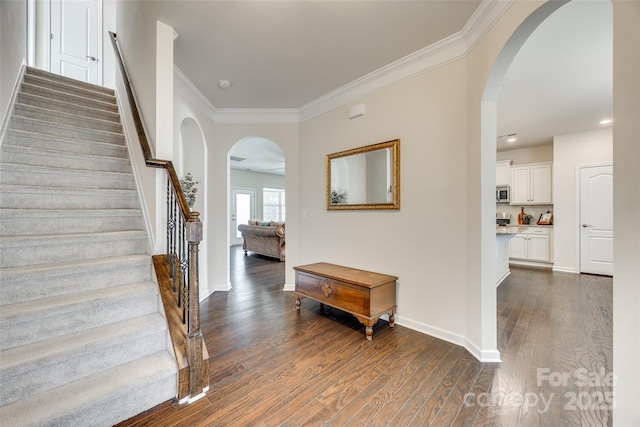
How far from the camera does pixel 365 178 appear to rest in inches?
117

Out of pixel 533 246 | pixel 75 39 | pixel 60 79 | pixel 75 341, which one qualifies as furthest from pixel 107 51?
pixel 533 246

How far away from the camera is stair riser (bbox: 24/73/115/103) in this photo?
9.67 feet

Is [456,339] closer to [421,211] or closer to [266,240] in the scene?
→ [421,211]

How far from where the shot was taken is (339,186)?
3.28m

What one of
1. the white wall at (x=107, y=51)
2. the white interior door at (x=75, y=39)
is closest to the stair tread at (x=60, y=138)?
the white wall at (x=107, y=51)

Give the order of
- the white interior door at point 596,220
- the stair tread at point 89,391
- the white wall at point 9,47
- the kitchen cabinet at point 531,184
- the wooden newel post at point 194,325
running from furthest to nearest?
the kitchen cabinet at point 531,184 → the white interior door at point 596,220 → the white wall at point 9,47 → the wooden newel post at point 194,325 → the stair tread at point 89,391

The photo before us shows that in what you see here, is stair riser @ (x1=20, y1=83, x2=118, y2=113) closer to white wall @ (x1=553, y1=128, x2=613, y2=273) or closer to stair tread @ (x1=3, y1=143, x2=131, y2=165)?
stair tread @ (x1=3, y1=143, x2=131, y2=165)

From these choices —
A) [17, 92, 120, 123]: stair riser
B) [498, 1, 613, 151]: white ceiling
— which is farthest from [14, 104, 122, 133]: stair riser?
[498, 1, 613, 151]: white ceiling

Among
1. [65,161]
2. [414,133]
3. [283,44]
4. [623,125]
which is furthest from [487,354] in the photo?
[65,161]

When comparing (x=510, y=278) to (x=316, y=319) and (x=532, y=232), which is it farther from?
(x=316, y=319)

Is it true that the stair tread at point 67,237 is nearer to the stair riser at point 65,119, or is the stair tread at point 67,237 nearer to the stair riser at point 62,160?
the stair riser at point 62,160

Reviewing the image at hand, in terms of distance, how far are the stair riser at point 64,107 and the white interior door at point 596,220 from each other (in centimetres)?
768

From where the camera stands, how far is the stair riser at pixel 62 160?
83.7 inches

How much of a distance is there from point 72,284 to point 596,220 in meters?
7.34
